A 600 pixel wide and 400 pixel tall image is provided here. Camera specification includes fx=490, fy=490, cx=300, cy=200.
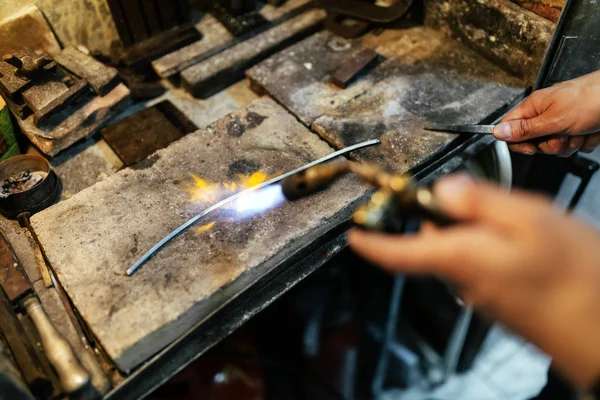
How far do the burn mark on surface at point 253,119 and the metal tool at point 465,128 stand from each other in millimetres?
743

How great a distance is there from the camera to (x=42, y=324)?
1.67 metres

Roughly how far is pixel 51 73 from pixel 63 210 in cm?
78

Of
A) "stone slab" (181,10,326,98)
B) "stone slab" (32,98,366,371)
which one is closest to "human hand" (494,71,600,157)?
"stone slab" (32,98,366,371)

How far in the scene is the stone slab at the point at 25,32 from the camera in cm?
233

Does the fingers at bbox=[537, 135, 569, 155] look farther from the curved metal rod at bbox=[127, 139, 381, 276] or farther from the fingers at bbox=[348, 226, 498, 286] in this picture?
the fingers at bbox=[348, 226, 498, 286]

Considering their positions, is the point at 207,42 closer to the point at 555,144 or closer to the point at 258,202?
the point at 258,202

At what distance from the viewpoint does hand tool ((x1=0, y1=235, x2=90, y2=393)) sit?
1.56 m

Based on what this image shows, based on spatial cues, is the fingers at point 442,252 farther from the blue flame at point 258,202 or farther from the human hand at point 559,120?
the human hand at point 559,120

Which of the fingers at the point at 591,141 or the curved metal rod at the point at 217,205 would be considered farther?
the fingers at the point at 591,141

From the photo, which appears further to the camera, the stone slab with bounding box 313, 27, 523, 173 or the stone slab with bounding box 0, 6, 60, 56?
the stone slab with bounding box 0, 6, 60, 56

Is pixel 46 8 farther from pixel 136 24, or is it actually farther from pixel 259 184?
pixel 259 184

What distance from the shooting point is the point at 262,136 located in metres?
2.17

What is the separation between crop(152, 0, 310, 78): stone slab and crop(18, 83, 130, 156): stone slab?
274 millimetres

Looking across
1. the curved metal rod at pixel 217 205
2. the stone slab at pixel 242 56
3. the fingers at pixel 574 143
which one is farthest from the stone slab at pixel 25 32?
the fingers at pixel 574 143
